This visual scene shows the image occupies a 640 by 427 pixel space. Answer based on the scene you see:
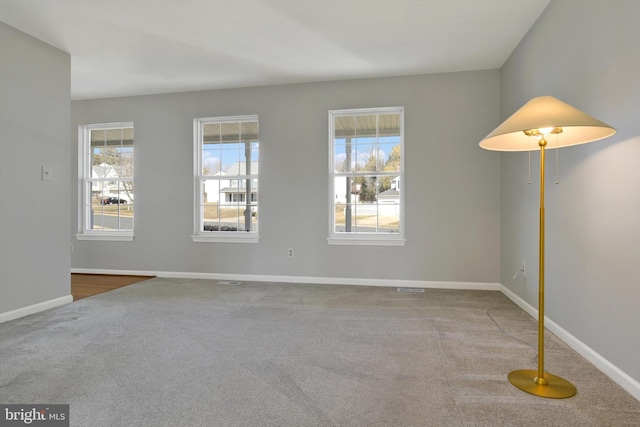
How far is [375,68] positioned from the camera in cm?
396

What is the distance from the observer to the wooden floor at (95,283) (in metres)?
3.99

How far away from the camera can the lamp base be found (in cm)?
176

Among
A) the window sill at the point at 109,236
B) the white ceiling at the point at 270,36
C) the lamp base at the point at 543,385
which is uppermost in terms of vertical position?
the white ceiling at the point at 270,36

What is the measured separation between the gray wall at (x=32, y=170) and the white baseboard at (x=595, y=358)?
459 centimetres

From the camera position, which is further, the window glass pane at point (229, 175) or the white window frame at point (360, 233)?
the window glass pane at point (229, 175)

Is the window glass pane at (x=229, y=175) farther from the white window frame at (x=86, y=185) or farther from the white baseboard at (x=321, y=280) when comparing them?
the white window frame at (x=86, y=185)

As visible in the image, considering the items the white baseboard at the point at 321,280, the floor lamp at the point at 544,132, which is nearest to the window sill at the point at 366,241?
the white baseboard at the point at 321,280

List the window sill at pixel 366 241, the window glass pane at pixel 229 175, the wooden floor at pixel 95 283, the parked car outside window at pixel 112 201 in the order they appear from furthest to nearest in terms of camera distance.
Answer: the parked car outside window at pixel 112 201
the window glass pane at pixel 229 175
the window sill at pixel 366 241
the wooden floor at pixel 95 283

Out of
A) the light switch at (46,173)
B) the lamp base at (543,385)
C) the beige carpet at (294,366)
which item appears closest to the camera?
the beige carpet at (294,366)

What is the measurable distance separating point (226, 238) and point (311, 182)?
4.74 feet

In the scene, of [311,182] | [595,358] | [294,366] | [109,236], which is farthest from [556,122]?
[109,236]

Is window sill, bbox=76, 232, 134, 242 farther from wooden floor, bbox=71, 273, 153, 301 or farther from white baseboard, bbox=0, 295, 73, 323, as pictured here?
white baseboard, bbox=0, 295, 73, 323

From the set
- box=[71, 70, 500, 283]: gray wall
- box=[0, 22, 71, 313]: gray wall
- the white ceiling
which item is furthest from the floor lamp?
box=[0, 22, 71, 313]: gray wall

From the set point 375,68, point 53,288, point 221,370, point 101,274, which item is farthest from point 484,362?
point 101,274
